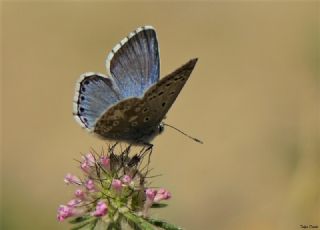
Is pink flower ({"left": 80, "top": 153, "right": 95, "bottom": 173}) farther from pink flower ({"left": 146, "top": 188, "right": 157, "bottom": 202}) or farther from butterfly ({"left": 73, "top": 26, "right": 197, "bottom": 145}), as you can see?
pink flower ({"left": 146, "top": 188, "right": 157, "bottom": 202})

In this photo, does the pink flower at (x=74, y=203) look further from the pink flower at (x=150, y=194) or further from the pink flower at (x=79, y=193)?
the pink flower at (x=150, y=194)

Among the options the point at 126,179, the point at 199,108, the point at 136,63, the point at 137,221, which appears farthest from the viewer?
the point at 199,108

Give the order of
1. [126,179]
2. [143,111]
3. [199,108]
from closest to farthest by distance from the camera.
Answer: [126,179]
[143,111]
[199,108]

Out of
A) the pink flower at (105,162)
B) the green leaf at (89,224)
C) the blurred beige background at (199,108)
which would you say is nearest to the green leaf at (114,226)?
the green leaf at (89,224)

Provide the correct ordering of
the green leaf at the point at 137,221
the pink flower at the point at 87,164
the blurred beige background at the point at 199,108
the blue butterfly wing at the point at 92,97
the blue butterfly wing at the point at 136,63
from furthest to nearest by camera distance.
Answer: the blurred beige background at the point at 199,108
the blue butterfly wing at the point at 136,63
the pink flower at the point at 87,164
the blue butterfly wing at the point at 92,97
the green leaf at the point at 137,221

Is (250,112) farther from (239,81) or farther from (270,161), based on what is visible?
(270,161)

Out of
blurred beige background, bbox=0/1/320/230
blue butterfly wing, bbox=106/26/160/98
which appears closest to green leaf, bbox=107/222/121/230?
blue butterfly wing, bbox=106/26/160/98

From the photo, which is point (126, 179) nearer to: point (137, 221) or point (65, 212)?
point (137, 221)

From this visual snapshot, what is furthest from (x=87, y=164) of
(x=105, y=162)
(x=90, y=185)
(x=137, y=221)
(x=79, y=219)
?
(x=137, y=221)
